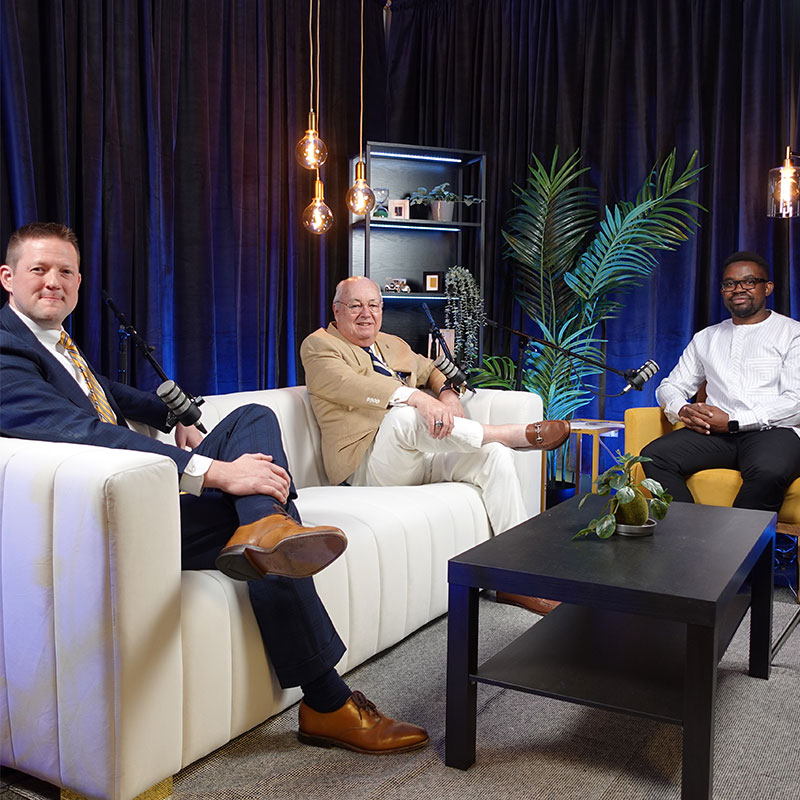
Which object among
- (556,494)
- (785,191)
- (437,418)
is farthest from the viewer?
(556,494)

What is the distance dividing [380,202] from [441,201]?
0.33 metres

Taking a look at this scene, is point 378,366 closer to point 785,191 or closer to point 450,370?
point 450,370

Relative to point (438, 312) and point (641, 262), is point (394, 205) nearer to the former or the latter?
point (438, 312)

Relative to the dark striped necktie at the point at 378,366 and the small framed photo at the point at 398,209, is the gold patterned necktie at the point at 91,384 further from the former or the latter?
the small framed photo at the point at 398,209

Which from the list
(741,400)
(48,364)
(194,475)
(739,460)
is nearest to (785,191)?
(741,400)

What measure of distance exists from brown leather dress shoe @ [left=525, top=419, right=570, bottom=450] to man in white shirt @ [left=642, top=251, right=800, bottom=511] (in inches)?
19.3

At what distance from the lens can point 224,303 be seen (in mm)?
4051

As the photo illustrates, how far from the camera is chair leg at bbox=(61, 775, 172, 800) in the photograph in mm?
1587

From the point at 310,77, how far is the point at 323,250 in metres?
0.90

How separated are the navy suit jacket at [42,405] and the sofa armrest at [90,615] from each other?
12cm

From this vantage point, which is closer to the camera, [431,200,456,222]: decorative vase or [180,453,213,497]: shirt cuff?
[180,453,213,497]: shirt cuff

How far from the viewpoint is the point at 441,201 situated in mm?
4648

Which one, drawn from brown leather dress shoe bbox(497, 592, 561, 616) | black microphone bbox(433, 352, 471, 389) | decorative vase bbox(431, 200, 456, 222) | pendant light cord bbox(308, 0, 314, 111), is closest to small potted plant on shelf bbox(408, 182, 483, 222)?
decorative vase bbox(431, 200, 456, 222)

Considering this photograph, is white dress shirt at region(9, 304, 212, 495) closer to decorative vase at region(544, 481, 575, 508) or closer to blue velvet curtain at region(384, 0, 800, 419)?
decorative vase at region(544, 481, 575, 508)
